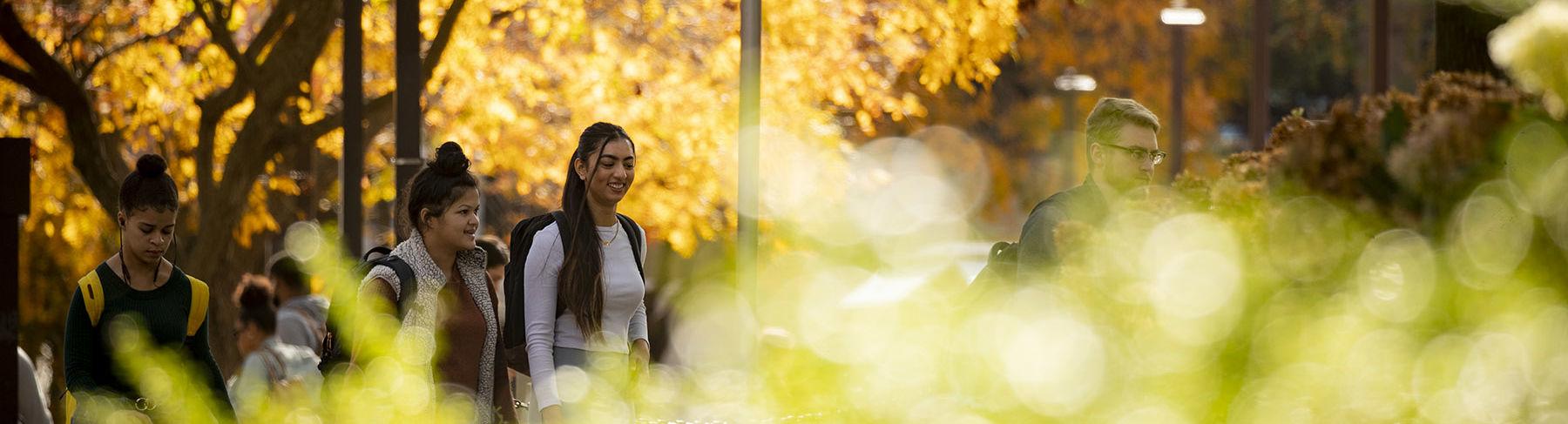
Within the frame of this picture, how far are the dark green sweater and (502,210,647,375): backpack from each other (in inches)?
28.7

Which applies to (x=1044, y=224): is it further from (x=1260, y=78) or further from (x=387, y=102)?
(x=1260, y=78)

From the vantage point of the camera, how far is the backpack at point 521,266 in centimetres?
483

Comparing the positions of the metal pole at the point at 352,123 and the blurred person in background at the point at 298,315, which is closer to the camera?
the metal pole at the point at 352,123

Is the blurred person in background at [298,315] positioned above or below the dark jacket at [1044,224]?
below

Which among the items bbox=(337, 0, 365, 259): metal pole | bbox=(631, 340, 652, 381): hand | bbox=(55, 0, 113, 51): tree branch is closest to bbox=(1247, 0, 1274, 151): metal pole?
bbox=(55, 0, 113, 51): tree branch

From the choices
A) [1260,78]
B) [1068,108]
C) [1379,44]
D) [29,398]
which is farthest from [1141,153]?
[1068,108]

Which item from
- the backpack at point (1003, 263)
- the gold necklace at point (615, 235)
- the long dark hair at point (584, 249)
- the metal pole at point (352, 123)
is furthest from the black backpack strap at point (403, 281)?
the metal pole at point (352, 123)

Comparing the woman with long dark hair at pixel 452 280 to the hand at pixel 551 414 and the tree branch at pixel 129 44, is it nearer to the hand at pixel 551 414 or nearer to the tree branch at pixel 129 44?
the hand at pixel 551 414

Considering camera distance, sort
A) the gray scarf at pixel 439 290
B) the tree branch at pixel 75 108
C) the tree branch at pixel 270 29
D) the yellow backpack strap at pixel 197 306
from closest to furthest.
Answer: the gray scarf at pixel 439 290, the yellow backpack strap at pixel 197 306, the tree branch at pixel 75 108, the tree branch at pixel 270 29

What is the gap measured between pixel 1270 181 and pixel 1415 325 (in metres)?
0.38

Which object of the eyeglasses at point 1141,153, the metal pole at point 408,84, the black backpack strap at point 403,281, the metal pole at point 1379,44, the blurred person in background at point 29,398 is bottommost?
the blurred person in background at point 29,398

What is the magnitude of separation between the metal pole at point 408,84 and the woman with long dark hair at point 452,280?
2670 mm

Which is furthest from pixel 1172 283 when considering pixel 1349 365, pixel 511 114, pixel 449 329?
pixel 511 114

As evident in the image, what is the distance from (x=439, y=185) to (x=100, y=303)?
100 cm
